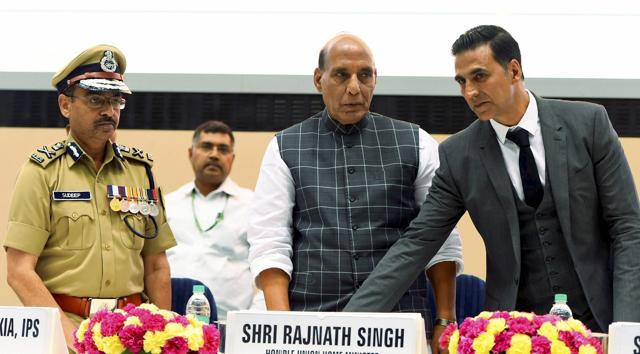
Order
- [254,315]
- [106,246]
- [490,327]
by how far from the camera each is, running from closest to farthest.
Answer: [490,327], [254,315], [106,246]

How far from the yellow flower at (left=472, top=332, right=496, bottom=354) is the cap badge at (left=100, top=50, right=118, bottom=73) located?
1661 millimetres

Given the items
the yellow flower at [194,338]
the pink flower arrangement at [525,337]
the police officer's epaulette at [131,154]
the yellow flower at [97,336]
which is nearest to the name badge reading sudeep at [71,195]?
the police officer's epaulette at [131,154]

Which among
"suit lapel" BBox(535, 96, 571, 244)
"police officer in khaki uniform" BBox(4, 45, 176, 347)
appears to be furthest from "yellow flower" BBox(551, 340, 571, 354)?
"police officer in khaki uniform" BBox(4, 45, 176, 347)

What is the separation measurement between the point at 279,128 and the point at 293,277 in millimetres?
2264

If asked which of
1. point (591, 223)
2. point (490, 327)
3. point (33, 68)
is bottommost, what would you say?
point (490, 327)

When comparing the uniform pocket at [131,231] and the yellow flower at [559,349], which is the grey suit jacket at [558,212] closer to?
the yellow flower at [559,349]

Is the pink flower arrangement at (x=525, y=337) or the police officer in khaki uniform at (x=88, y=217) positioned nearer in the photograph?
the pink flower arrangement at (x=525, y=337)

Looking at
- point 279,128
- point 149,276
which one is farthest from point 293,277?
point 279,128

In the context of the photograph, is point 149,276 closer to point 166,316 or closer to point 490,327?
point 166,316

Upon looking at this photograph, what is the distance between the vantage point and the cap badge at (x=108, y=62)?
10.6 ft

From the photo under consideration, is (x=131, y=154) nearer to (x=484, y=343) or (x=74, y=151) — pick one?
(x=74, y=151)

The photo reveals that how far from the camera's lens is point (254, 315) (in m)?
2.32

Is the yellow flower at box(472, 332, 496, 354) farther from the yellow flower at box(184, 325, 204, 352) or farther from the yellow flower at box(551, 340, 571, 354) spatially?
the yellow flower at box(184, 325, 204, 352)

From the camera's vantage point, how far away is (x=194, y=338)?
2355mm
